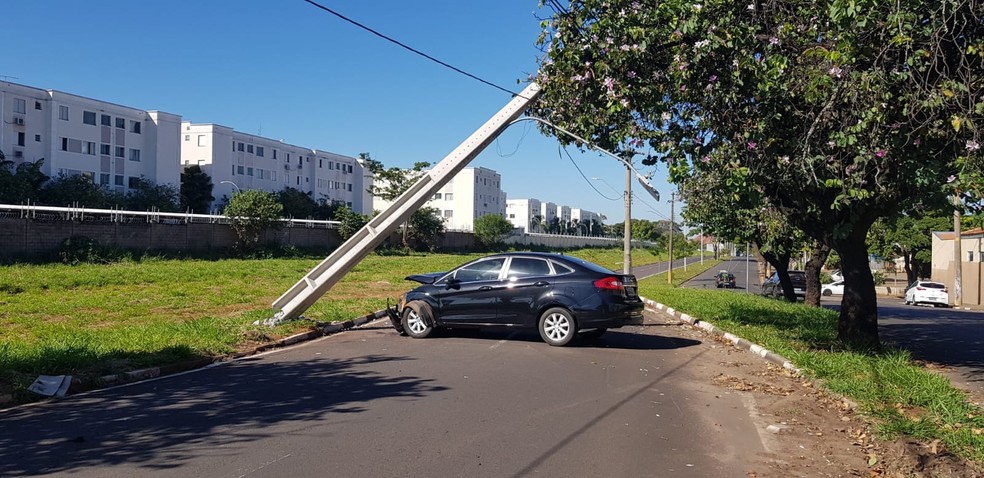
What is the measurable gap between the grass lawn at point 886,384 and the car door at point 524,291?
12.9 ft

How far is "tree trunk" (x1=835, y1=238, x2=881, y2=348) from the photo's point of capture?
42.0 ft

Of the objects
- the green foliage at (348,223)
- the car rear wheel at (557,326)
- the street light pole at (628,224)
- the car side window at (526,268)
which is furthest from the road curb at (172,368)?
the green foliage at (348,223)

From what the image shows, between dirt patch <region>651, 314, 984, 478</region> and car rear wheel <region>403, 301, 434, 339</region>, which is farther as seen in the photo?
car rear wheel <region>403, 301, 434, 339</region>

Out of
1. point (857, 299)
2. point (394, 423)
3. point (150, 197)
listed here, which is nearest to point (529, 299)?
point (857, 299)

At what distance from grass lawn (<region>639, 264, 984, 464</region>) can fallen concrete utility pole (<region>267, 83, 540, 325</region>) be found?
6.30 m

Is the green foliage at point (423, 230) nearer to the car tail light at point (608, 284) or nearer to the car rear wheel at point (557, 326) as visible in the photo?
the car rear wheel at point (557, 326)

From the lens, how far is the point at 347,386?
8.73 metres

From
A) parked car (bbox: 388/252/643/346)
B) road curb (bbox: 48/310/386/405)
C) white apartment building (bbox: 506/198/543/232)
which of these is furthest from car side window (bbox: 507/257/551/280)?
white apartment building (bbox: 506/198/543/232)

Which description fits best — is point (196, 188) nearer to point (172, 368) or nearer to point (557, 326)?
point (557, 326)

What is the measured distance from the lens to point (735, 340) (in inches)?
549

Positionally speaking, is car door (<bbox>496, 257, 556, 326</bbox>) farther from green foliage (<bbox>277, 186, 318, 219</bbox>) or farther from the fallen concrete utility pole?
green foliage (<bbox>277, 186, 318, 219</bbox>)

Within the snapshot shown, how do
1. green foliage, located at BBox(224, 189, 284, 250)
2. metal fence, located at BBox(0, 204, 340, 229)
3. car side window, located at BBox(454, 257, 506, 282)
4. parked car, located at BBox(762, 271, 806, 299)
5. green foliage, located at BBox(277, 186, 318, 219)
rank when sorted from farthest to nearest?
green foliage, located at BBox(277, 186, 318, 219) < green foliage, located at BBox(224, 189, 284, 250) < parked car, located at BBox(762, 271, 806, 299) < metal fence, located at BBox(0, 204, 340, 229) < car side window, located at BBox(454, 257, 506, 282)

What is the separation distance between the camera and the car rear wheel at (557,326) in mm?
12328

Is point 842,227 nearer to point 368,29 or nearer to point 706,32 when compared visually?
point 706,32
